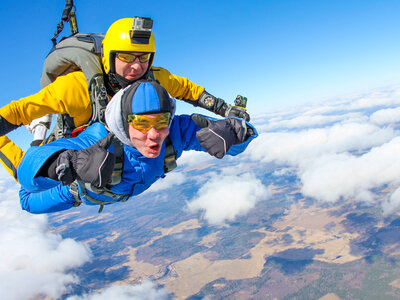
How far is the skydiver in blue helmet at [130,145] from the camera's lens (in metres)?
1.41

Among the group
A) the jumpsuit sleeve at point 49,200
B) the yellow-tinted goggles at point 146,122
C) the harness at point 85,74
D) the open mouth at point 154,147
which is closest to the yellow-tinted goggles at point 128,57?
the harness at point 85,74

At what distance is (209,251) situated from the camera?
115m

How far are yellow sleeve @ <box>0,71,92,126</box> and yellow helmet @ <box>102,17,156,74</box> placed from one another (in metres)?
0.39

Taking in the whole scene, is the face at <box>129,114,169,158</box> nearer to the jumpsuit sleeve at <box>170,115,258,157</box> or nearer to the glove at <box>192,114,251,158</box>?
the glove at <box>192,114,251,158</box>

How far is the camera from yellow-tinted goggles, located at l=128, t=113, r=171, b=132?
1.63 meters

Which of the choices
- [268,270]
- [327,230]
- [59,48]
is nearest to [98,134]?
[59,48]

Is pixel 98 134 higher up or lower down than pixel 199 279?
higher up

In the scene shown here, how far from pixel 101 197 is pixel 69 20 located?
9.17 ft

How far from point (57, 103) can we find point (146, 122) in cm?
126

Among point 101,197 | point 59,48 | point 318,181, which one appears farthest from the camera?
point 318,181

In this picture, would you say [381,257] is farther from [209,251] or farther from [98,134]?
[98,134]

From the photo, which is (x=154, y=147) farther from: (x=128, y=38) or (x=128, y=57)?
(x=128, y=38)

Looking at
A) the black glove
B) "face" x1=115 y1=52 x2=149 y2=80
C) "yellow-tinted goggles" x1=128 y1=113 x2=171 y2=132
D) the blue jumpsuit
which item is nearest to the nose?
"face" x1=115 y1=52 x2=149 y2=80

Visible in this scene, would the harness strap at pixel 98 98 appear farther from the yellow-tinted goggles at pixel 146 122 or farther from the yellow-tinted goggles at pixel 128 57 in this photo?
the yellow-tinted goggles at pixel 146 122
